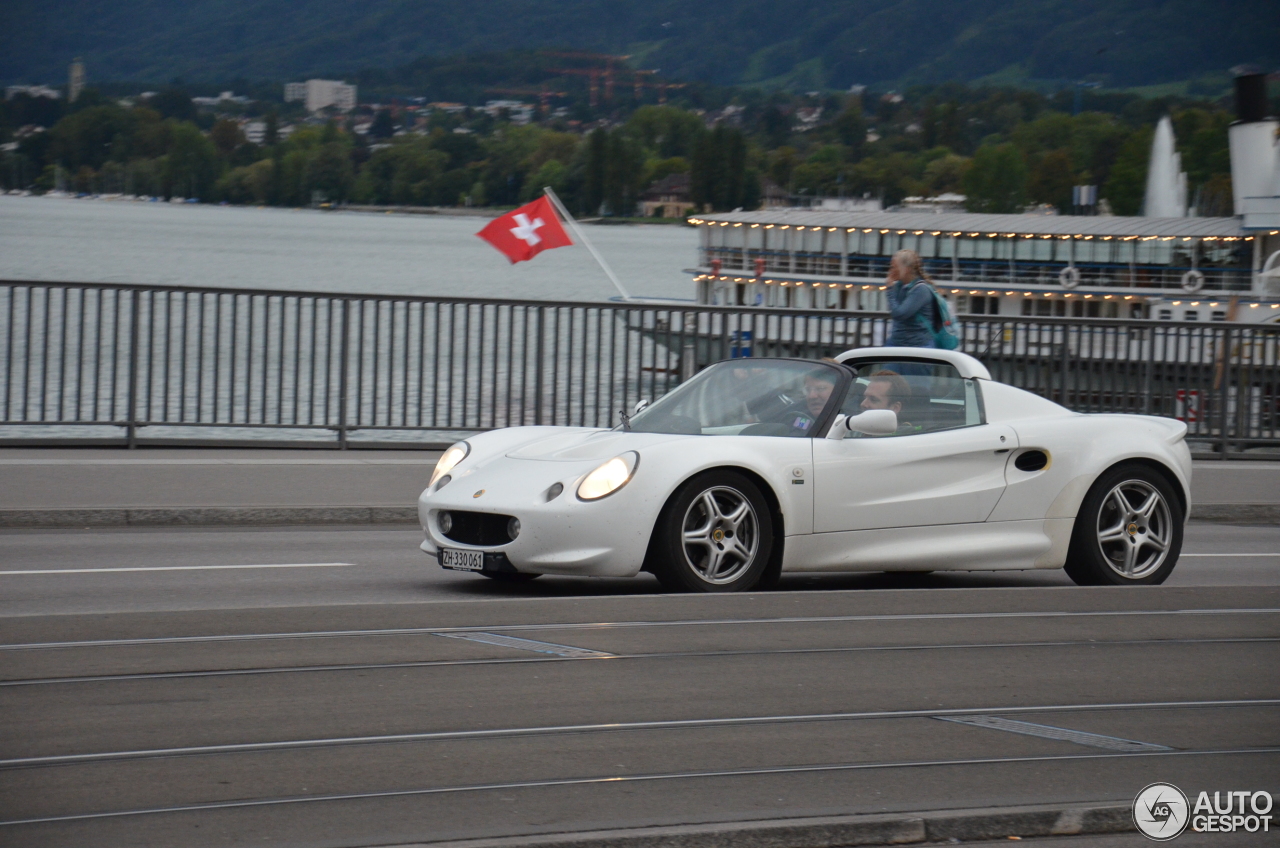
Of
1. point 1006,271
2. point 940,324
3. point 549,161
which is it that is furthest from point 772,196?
point 940,324

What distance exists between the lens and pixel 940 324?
37.7 ft

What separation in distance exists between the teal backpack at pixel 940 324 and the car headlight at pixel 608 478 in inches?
172

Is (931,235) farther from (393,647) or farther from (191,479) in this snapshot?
(393,647)

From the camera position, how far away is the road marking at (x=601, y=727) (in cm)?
469

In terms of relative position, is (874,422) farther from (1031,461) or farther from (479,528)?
(479,528)

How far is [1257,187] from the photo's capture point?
59.7 metres

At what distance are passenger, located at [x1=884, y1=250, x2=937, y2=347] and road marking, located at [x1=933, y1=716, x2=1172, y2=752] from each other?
20.5 feet

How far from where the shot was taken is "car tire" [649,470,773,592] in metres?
7.69

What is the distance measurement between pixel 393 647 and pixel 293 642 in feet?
1.39

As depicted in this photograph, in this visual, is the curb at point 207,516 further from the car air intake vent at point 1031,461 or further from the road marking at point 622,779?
the road marking at point 622,779

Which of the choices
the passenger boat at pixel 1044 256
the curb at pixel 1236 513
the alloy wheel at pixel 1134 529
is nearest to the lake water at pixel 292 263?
the passenger boat at pixel 1044 256

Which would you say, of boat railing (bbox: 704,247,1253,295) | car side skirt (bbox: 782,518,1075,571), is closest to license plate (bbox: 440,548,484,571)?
car side skirt (bbox: 782,518,1075,571)

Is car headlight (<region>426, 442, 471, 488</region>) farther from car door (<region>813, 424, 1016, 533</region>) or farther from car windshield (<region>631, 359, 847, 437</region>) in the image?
car door (<region>813, 424, 1016, 533</region>)

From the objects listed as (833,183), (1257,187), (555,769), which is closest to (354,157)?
(833,183)
